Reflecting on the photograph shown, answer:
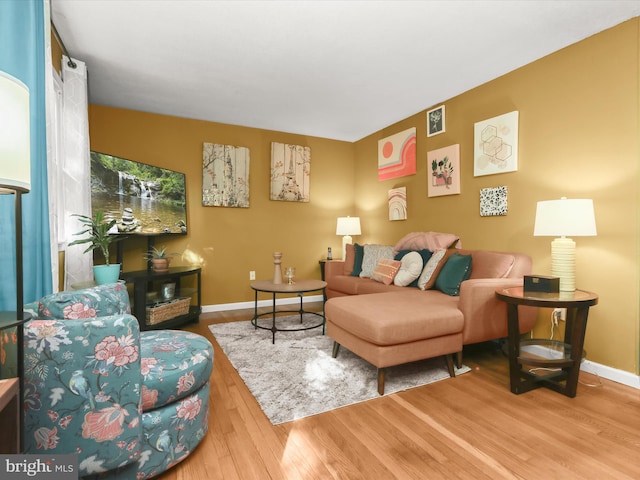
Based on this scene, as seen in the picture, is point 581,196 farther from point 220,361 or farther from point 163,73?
point 163,73

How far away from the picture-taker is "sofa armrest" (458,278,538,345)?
2.32 m

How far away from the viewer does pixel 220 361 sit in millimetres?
2609

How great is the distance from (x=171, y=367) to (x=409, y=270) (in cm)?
238

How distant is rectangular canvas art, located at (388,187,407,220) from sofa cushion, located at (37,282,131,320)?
10.8ft

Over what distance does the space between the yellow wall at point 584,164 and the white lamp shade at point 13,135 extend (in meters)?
3.23

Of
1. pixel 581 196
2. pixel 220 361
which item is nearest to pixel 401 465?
pixel 220 361

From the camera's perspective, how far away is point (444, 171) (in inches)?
143

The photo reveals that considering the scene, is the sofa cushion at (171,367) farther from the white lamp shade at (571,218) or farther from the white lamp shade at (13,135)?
the white lamp shade at (571,218)

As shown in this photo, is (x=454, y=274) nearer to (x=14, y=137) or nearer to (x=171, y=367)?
(x=171, y=367)

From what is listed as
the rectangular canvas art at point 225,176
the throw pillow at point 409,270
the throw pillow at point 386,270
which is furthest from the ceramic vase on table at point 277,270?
the rectangular canvas art at point 225,176

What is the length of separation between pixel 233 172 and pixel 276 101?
3.91 ft

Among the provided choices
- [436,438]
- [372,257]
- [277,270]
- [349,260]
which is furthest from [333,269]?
[436,438]

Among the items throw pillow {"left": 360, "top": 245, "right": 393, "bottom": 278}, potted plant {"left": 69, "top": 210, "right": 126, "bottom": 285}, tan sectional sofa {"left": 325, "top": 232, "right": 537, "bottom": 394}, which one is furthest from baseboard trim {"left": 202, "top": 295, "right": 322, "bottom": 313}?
tan sectional sofa {"left": 325, "top": 232, "right": 537, "bottom": 394}

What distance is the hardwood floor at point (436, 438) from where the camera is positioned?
4.62 feet
